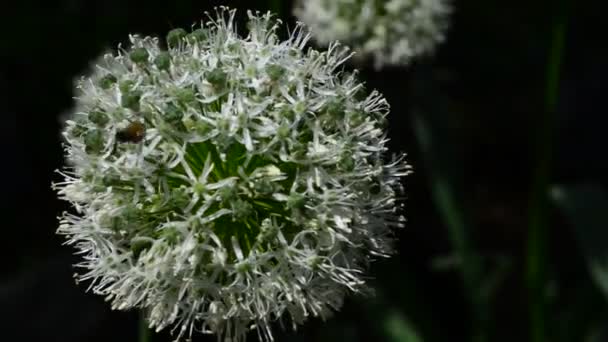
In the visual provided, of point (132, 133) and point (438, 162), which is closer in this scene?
point (132, 133)

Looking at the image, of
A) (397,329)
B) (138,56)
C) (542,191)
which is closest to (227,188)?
(138,56)

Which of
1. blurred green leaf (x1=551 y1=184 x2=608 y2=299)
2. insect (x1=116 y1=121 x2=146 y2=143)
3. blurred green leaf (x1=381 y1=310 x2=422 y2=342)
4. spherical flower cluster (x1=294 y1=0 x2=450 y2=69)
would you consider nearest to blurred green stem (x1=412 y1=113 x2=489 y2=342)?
blurred green leaf (x1=381 y1=310 x2=422 y2=342)

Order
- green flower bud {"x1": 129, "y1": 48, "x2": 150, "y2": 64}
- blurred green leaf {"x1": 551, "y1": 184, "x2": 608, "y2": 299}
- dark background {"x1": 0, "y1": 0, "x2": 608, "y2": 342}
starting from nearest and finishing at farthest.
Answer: green flower bud {"x1": 129, "y1": 48, "x2": 150, "y2": 64} → blurred green leaf {"x1": 551, "y1": 184, "x2": 608, "y2": 299} → dark background {"x1": 0, "y1": 0, "x2": 608, "y2": 342}

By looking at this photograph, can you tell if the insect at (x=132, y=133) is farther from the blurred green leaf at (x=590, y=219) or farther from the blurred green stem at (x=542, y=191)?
the blurred green leaf at (x=590, y=219)

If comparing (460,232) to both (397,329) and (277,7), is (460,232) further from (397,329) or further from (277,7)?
(277,7)

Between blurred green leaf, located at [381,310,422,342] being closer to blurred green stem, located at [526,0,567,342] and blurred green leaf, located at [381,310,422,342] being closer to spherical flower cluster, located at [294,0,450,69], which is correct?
blurred green stem, located at [526,0,567,342]

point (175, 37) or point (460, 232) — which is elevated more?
point (175, 37)

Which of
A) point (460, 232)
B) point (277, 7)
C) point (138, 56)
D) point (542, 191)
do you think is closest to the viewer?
point (138, 56)

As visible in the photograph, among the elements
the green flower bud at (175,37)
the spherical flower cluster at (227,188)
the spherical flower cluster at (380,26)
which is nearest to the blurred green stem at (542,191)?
the spherical flower cluster at (380,26)
